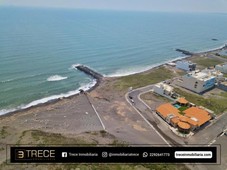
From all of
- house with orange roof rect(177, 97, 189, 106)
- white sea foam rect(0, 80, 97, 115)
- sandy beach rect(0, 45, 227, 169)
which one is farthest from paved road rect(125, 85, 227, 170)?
white sea foam rect(0, 80, 97, 115)

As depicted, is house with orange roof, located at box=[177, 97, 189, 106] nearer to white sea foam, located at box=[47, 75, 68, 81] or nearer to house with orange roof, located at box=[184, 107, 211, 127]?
house with orange roof, located at box=[184, 107, 211, 127]

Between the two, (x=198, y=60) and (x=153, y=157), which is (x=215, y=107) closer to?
(x=153, y=157)

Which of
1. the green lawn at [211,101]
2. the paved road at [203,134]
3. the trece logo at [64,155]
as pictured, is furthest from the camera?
the green lawn at [211,101]

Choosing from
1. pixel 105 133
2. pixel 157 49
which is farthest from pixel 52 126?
pixel 157 49

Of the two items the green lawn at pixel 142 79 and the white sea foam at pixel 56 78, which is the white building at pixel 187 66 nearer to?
the green lawn at pixel 142 79

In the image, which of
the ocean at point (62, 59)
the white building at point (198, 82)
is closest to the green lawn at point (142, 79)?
the ocean at point (62, 59)

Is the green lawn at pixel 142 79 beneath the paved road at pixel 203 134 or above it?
above
